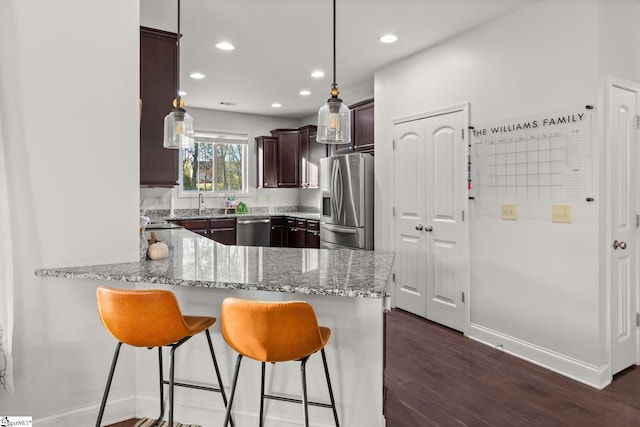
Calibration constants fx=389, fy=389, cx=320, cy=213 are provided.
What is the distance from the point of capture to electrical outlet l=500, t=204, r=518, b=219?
297cm

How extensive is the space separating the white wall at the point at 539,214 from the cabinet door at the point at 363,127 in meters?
1.09

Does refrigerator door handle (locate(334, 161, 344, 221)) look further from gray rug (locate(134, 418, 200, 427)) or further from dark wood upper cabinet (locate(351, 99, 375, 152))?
gray rug (locate(134, 418, 200, 427))

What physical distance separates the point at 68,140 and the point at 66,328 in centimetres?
99

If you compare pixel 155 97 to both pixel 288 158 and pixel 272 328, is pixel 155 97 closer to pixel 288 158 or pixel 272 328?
pixel 272 328

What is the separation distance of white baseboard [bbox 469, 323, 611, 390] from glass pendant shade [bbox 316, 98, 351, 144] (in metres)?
2.17

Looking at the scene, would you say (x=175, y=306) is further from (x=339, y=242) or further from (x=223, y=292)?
(x=339, y=242)

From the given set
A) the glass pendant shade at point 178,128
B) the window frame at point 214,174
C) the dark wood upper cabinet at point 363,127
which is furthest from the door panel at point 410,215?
the window frame at point 214,174

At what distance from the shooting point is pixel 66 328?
81.0 inches

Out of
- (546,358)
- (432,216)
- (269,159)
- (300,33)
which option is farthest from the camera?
(269,159)

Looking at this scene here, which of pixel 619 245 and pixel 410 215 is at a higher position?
pixel 410 215

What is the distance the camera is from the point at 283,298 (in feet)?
6.44

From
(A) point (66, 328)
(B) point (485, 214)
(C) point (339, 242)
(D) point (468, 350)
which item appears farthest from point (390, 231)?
(A) point (66, 328)

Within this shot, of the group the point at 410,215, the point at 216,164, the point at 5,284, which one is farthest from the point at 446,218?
the point at 216,164

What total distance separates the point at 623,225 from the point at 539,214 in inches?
20.9
